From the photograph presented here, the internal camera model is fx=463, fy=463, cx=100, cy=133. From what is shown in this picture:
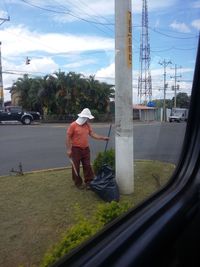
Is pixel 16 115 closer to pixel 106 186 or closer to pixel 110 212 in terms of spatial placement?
pixel 106 186

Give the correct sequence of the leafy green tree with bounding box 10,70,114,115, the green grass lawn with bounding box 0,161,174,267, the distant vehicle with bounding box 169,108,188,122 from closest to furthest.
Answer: the distant vehicle with bounding box 169,108,188,122 → the green grass lawn with bounding box 0,161,174,267 → the leafy green tree with bounding box 10,70,114,115

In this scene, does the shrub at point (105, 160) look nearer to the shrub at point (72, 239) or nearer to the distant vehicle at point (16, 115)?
the shrub at point (72, 239)

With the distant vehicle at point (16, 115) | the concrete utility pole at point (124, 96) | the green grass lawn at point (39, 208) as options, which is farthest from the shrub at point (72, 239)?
the distant vehicle at point (16, 115)

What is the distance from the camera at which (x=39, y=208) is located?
6668 mm

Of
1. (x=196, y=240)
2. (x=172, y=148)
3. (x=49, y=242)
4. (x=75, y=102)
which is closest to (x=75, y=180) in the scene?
(x=49, y=242)

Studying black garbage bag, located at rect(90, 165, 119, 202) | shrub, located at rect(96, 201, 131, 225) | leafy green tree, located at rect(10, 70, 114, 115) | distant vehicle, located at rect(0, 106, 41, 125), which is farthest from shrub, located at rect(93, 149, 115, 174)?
distant vehicle, located at rect(0, 106, 41, 125)

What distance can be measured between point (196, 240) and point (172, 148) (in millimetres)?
699

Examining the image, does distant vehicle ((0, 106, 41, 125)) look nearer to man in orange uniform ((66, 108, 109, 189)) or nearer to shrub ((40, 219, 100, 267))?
man in orange uniform ((66, 108, 109, 189))

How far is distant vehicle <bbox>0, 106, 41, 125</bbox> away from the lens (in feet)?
133

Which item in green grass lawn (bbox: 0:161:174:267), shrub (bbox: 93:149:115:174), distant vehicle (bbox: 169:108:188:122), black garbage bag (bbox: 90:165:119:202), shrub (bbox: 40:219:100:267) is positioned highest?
distant vehicle (bbox: 169:108:188:122)

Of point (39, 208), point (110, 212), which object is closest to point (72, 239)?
point (110, 212)

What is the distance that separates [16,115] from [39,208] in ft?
114

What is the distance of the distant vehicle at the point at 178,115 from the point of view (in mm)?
2500

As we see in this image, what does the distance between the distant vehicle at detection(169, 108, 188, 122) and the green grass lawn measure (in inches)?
33.9
